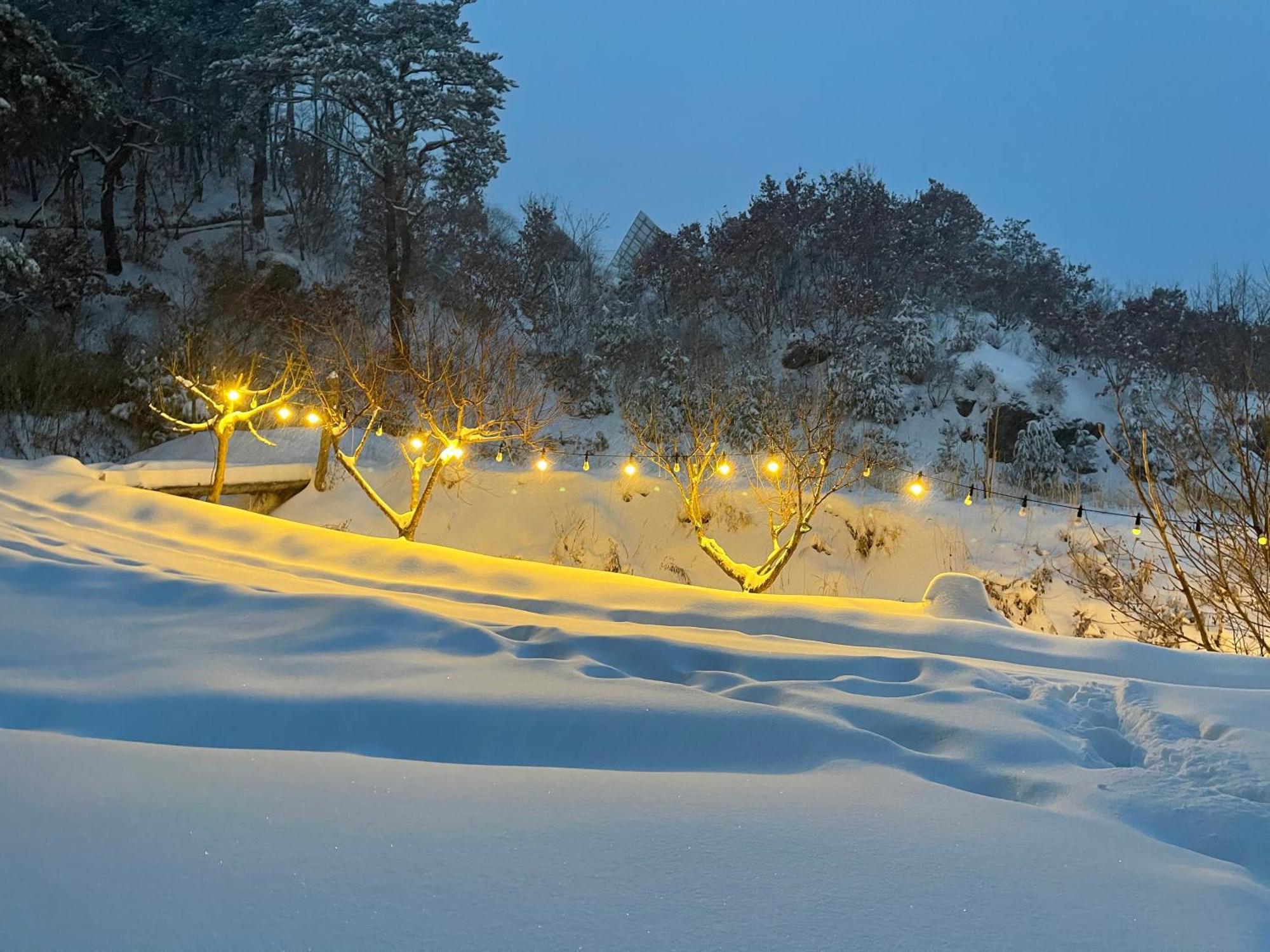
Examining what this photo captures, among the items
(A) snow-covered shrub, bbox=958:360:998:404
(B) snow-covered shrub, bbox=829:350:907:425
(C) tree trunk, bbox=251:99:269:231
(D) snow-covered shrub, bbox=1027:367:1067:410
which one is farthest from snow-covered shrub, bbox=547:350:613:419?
(C) tree trunk, bbox=251:99:269:231

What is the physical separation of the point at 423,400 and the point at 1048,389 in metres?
12.2

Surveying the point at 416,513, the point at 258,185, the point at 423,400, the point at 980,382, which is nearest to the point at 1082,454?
the point at 980,382

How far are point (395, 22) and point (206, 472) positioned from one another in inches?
394

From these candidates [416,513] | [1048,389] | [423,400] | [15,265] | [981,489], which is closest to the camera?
[416,513]

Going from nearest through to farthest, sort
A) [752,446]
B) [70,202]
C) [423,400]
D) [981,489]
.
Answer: [423,400] → [981,489] → [752,446] → [70,202]

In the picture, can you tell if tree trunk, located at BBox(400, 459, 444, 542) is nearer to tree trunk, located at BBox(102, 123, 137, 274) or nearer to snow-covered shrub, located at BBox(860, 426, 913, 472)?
snow-covered shrub, located at BBox(860, 426, 913, 472)

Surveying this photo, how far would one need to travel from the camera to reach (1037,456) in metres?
14.5

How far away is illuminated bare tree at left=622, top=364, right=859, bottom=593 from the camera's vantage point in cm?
875

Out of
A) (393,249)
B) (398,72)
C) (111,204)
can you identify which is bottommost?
(393,249)

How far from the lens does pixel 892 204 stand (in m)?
20.4

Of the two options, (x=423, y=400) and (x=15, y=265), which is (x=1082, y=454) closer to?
(x=423, y=400)

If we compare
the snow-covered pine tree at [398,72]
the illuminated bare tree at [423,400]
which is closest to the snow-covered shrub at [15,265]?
the illuminated bare tree at [423,400]

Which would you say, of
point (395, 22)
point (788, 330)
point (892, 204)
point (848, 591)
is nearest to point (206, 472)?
point (848, 591)

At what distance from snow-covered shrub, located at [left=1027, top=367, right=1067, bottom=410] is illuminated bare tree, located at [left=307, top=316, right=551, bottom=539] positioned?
30.7 ft
